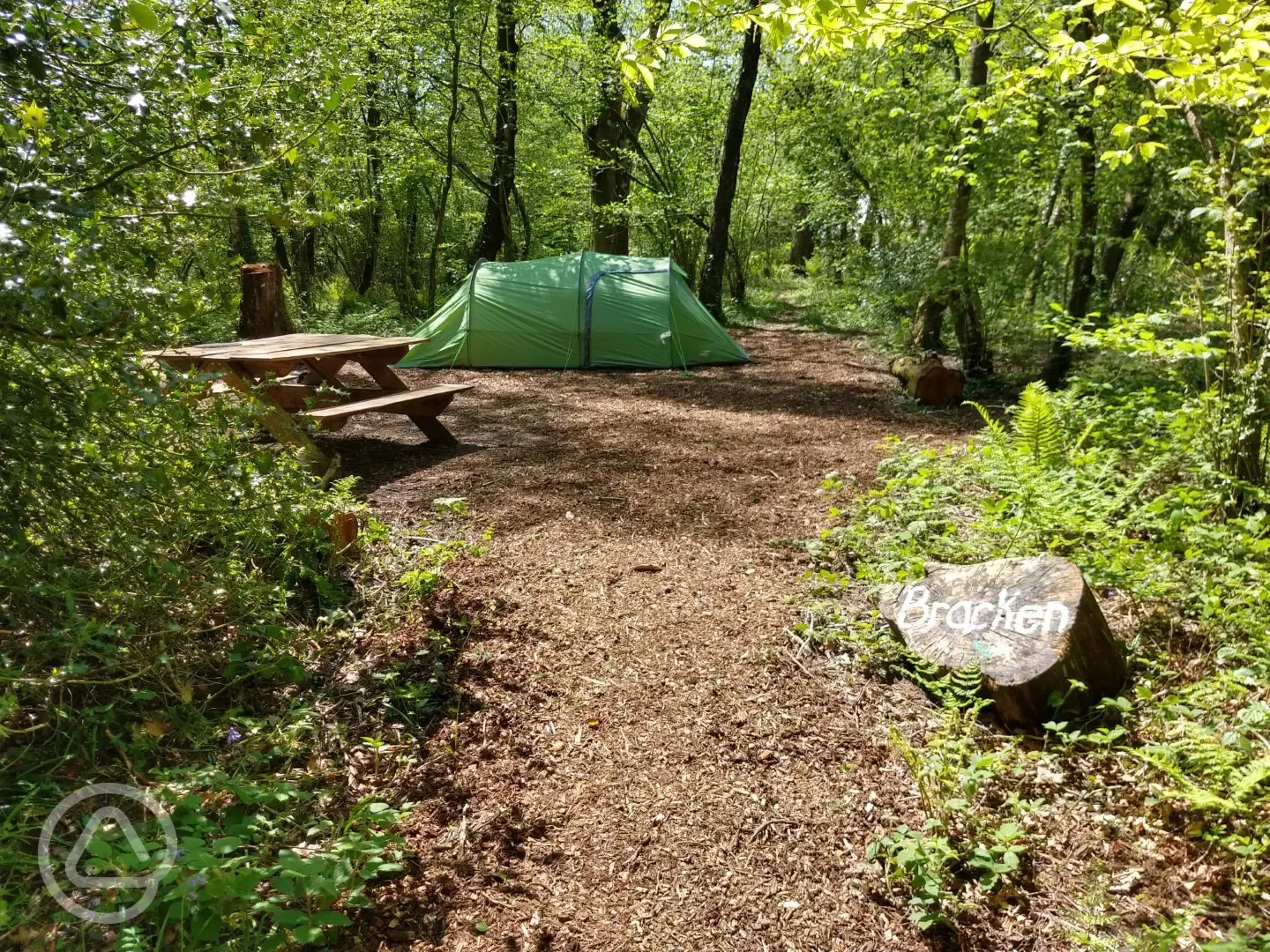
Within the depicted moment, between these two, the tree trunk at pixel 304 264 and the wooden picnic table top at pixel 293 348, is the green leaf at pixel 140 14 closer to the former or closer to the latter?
the wooden picnic table top at pixel 293 348

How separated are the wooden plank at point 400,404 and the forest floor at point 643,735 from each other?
1.63 feet

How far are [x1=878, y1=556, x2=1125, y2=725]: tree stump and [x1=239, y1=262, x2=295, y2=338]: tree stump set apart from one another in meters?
8.80

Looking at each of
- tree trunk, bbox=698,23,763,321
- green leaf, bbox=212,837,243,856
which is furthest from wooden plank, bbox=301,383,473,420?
tree trunk, bbox=698,23,763,321

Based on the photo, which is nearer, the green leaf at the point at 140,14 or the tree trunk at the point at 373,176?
the green leaf at the point at 140,14

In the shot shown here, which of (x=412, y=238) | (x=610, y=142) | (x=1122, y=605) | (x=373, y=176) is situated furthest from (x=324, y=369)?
(x=412, y=238)

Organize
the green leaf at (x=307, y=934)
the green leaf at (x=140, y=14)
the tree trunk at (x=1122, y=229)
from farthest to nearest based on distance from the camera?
1. the tree trunk at (x=1122, y=229)
2. the green leaf at (x=307, y=934)
3. the green leaf at (x=140, y=14)

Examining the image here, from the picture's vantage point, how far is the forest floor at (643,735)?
2184 mm

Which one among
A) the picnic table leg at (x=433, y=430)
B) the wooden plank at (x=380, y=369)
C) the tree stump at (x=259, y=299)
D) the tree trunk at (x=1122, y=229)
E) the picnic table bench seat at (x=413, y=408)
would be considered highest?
the tree trunk at (x=1122, y=229)

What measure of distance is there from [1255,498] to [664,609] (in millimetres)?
2967

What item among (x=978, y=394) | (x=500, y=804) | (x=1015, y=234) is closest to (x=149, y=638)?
(x=500, y=804)

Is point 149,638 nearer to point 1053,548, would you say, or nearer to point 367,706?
point 367,706

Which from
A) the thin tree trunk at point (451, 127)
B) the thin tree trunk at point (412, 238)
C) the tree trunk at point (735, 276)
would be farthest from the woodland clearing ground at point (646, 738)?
the tree trunk at point (735, 276)

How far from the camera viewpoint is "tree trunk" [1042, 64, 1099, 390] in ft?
24.5

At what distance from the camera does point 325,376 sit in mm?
6488
